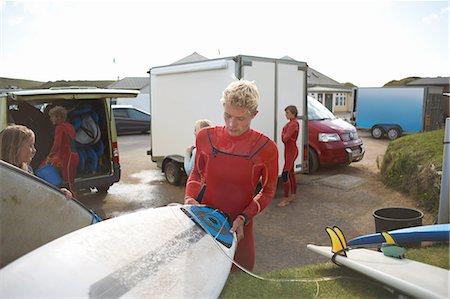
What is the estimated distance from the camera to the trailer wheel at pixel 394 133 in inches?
664

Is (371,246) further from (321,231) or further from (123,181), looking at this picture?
(123,181)

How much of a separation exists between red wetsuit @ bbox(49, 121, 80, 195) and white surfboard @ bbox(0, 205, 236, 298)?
3.77m

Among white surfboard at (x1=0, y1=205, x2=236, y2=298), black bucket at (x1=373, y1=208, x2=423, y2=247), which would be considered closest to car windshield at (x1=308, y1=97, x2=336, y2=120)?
black bucket at (x1=373, y1=208, x2=423, y2=247)

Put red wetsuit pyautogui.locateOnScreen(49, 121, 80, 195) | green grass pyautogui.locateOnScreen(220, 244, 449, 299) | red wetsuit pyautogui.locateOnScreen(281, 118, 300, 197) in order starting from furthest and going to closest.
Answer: red wetsuit pyautogui.locateOnScreen(281, 118, 300, 197) < red wetsuit pyautogui.locateOnScreen(49, 121, 80, 195) < green grass pyautogui.locateOnScreen(220, 244, 449, 299)

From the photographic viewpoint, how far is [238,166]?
2.34 m

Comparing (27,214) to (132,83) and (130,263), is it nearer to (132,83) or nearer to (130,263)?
(130,263)

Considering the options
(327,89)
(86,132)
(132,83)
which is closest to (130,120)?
(86,132)

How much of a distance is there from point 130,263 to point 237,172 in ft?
2.85

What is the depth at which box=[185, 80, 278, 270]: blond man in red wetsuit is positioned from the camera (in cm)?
229

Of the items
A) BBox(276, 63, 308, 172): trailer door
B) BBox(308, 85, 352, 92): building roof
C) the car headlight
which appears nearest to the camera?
BBox(276, 63, 308, 172): trailer door

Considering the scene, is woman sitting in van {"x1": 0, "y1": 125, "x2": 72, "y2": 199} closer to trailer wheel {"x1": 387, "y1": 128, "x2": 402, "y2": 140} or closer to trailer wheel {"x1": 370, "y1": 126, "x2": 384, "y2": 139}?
trailer wheel {"x1": 387, "y1": 128, "x2": 402, "y2": 140}

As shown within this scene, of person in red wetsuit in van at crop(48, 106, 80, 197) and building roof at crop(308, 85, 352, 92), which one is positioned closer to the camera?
person in red wetsuit in van at crop(48, 106, 80, 197)

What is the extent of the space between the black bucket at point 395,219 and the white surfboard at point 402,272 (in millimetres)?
2152

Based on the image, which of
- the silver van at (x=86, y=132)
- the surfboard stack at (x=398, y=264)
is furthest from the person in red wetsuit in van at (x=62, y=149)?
the surfboard stack at (x=398, y=264)
